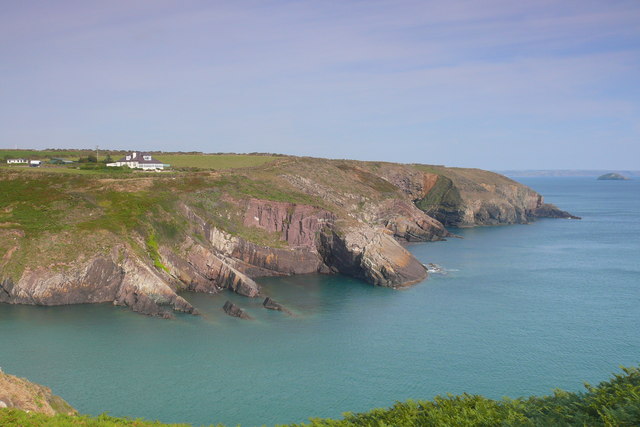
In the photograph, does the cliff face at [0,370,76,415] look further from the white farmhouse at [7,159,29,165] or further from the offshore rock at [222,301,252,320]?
the white farmhouse at [7,159,29,165]

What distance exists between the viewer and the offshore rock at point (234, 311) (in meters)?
55.9

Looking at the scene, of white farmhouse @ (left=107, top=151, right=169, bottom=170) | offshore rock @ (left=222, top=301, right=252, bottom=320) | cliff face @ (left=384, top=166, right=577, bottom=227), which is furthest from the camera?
cliff face @ (left=384, top=166, right=577, bottom=227)

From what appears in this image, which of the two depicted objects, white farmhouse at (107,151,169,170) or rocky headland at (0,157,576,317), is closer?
rocky headland at (0,157,576,317)

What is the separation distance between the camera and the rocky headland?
58.6m

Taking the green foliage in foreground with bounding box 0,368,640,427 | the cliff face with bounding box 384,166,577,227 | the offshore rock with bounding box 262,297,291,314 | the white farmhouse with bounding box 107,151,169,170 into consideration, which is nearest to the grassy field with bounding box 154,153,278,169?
the white farmhouse with bounding box 107,151,169,170

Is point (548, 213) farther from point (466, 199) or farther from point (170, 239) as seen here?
point (170, 239)

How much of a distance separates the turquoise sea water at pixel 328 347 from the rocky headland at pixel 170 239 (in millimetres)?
2913

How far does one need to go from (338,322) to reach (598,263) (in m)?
53.7

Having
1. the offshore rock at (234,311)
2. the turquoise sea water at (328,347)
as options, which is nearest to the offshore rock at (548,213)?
the turquoise sea water at (328,347)

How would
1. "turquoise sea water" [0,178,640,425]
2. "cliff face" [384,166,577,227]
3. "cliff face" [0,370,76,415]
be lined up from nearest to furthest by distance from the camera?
"cliff face" [0,370,76,415], "turquoise sea water" [0,178,640,425], "cliff face" [384,166,577,227]

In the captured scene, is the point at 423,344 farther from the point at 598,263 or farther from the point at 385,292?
the point at 598,263

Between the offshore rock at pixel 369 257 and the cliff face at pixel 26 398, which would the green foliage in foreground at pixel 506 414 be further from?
the offshore rock at pixel 369 257

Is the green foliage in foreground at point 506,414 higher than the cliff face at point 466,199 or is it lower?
lower

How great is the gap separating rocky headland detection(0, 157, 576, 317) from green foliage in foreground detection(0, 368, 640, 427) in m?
33.5
